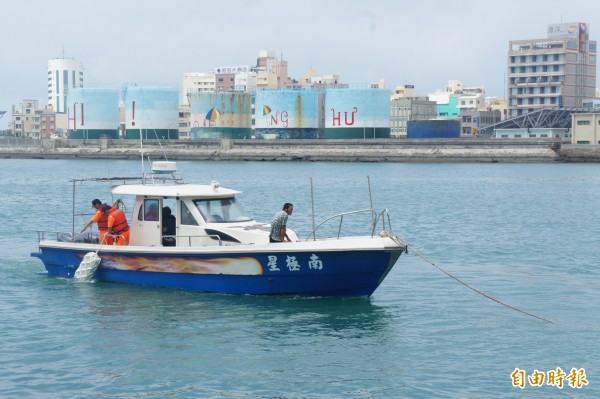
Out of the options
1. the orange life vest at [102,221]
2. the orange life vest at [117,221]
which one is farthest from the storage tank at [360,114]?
the orange life vest at [117,221]

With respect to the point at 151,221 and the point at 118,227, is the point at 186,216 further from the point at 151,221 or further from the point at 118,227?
the point at 118,227

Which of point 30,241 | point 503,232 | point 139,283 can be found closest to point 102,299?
point 139,283

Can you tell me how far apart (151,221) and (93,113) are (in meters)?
104

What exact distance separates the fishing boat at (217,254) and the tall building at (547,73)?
110 meters

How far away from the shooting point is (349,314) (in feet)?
59.6

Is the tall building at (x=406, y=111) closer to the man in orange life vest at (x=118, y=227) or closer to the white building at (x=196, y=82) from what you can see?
the white building at (x=196, y=82)

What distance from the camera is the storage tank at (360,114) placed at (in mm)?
109938

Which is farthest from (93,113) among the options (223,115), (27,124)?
(27,124)

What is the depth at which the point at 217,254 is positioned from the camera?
18.8m

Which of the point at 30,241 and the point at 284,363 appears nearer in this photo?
the point at 284,363

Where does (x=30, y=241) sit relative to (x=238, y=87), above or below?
below

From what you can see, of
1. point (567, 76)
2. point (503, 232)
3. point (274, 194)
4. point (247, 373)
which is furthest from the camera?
point (567, 76)

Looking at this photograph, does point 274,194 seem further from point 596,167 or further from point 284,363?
point 596,167

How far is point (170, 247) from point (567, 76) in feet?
376
